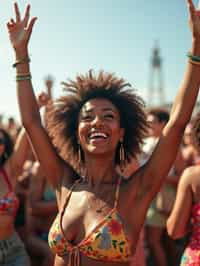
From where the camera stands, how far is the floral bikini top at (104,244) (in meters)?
1.72

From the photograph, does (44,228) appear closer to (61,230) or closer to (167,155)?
(61,230)

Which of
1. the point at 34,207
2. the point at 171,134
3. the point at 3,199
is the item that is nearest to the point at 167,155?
the point at 171,134

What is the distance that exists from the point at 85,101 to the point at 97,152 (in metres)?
0.39

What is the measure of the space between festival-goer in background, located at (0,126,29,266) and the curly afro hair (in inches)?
31.0

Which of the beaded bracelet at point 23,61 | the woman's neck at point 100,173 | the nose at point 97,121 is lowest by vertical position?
the woman's neck at point 100,173

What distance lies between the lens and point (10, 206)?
2799mm

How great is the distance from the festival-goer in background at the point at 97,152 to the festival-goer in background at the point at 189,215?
15.7 inches

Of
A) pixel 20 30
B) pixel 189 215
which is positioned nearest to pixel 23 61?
pixel 20 30

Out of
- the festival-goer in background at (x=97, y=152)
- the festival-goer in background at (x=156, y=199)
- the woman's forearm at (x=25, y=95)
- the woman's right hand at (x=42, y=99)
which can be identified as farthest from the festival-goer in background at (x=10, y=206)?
the festival-goer in background at (x=156, y=199)

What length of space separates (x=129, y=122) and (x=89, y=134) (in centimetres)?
31

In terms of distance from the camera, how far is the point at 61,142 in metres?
2.29

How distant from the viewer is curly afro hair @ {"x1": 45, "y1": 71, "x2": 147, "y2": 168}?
2170mm

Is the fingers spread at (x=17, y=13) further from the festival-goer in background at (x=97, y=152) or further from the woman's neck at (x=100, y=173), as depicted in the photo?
the woman's neck at (x=100, y=173)

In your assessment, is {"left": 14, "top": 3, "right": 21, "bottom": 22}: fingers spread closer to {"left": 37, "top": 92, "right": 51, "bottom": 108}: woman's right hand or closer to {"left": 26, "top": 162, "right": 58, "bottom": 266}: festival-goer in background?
{"left": 37, "top": 92, "right": 51, "bottom": 108}: woman's right hand
